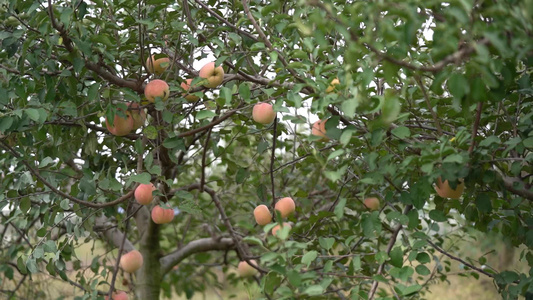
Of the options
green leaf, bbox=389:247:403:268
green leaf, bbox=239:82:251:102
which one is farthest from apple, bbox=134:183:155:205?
green leaf, bbox=389:247:403:268

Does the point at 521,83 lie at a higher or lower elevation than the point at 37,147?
lower

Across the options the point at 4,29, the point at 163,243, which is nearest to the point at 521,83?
the point at 4,29

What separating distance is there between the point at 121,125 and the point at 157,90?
0.54 feet

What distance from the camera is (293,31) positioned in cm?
169

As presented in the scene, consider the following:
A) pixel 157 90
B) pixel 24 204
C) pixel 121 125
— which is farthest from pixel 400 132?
pixel 24 204

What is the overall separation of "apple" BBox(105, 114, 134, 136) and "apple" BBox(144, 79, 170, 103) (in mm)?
100

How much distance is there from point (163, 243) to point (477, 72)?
11.5 feet

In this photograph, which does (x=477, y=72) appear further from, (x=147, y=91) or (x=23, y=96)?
(x=23, y=96)

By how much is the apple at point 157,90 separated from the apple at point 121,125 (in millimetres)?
100

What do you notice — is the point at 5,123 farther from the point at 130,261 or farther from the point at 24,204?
the point at 130,261

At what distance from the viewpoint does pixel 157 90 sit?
162 cm

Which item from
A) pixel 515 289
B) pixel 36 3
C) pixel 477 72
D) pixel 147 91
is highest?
pixel 36 3

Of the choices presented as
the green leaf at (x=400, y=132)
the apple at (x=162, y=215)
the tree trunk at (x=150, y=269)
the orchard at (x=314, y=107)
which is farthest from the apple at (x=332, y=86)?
the tree trunk at (x=150, y=269)

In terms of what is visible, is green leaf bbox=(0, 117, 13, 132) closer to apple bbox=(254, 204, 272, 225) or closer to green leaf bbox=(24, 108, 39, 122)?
green leaf bbox=(24, 108, 39, 122)
